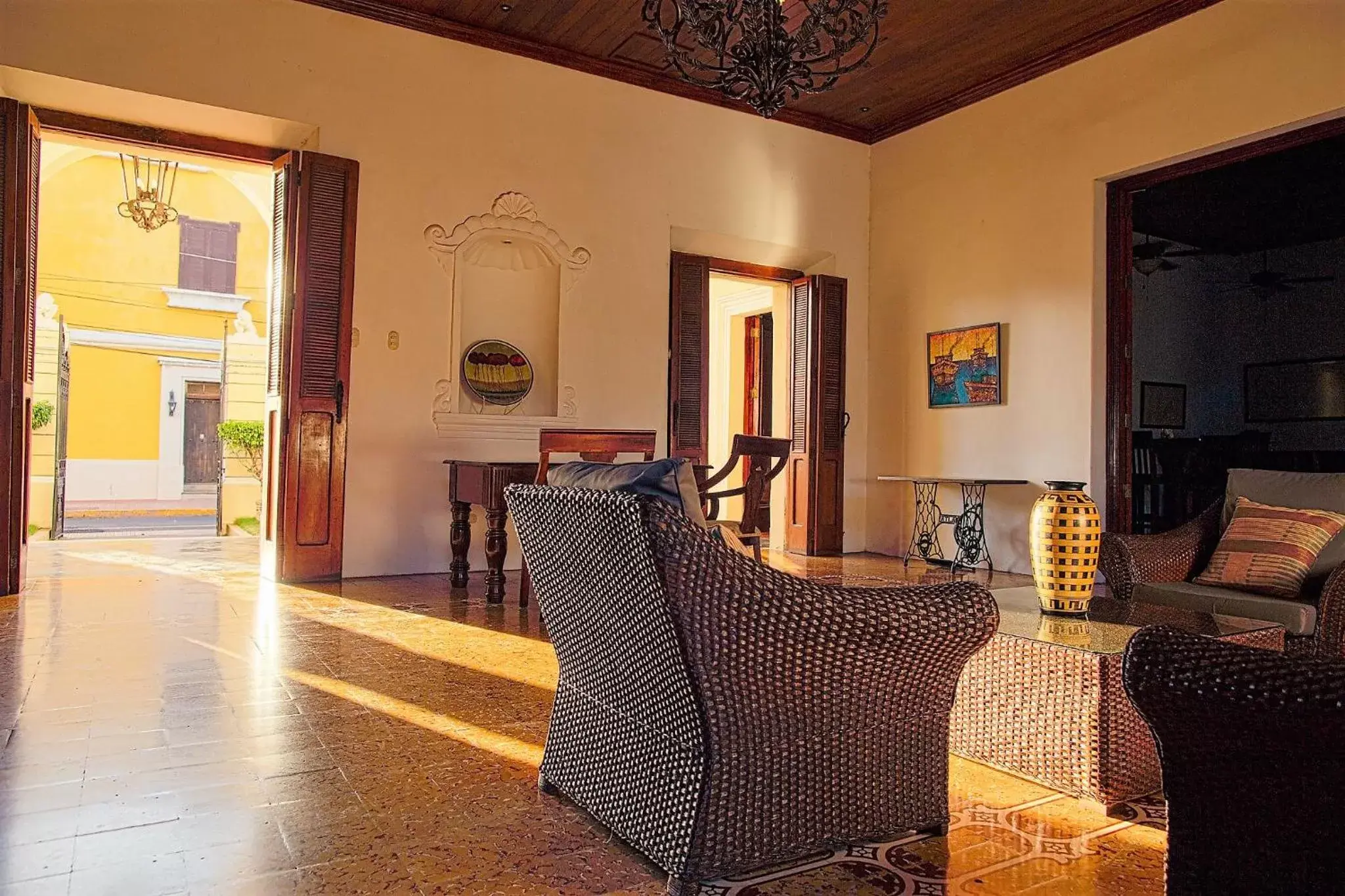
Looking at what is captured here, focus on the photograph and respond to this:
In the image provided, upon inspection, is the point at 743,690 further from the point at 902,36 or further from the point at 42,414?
the point at 42,414

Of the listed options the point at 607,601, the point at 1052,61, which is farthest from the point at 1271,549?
the point at 1052,61

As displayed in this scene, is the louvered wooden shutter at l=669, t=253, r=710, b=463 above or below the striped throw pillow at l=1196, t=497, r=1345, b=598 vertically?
above

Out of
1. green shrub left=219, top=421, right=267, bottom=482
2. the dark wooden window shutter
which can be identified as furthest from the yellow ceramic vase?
the dark wooden window shutter

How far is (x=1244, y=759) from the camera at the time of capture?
0.92 meters

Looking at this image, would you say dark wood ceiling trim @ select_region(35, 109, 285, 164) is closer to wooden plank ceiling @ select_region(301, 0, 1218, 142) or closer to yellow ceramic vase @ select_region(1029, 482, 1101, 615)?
wooden plank ceiling @ select_region(301, 0, 1218, 142)

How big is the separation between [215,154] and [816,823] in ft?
18.7

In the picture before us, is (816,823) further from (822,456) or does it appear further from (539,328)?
(822,456)

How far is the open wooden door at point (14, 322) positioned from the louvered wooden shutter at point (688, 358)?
4.00 m

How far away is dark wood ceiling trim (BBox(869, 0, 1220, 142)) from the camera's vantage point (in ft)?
18.5

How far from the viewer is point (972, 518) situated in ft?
22.4

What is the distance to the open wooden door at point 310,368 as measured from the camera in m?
5.50

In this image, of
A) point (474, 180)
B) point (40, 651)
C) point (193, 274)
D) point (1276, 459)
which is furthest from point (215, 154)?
point (193, 274)

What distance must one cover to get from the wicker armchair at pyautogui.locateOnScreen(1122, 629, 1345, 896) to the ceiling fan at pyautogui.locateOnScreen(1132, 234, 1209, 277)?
26.5ft

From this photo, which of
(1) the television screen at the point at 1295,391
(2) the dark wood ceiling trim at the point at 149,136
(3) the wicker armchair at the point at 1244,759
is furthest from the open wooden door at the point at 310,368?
(1) the television screen at the point at 1295,391
